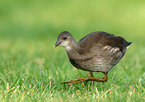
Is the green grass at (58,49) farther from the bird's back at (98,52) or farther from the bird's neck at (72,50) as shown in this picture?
the bird's neck at (72,50)

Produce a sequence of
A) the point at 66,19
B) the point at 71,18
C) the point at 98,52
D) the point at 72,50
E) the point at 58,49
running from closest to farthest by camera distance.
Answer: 1. the point at 72,50
2. the point at 98,52
3. the point at 58,49
4. the point at 66,19
5. the point at 71,18

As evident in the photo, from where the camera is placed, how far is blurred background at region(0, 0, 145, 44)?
1255 cm

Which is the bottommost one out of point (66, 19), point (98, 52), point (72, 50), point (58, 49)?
point (98, 52)

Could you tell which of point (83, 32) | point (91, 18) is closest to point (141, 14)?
point (91, 18)

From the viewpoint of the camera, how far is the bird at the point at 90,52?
501cm

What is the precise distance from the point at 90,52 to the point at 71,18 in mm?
10081

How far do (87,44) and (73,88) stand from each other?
32.0 inches

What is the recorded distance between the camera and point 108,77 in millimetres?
5742

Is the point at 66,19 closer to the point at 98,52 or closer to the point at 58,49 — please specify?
the point at 58,49

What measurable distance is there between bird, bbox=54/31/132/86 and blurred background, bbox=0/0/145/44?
5.98m

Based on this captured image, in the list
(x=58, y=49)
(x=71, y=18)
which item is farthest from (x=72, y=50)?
(x=71, y=18)

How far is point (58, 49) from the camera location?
8.96 m

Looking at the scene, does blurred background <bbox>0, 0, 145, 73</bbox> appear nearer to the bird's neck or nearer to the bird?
the bird

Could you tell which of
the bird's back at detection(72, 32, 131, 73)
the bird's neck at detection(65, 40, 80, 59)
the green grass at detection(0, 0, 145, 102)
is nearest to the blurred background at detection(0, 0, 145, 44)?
the green grass at detection(0, 0, 145, 102)
